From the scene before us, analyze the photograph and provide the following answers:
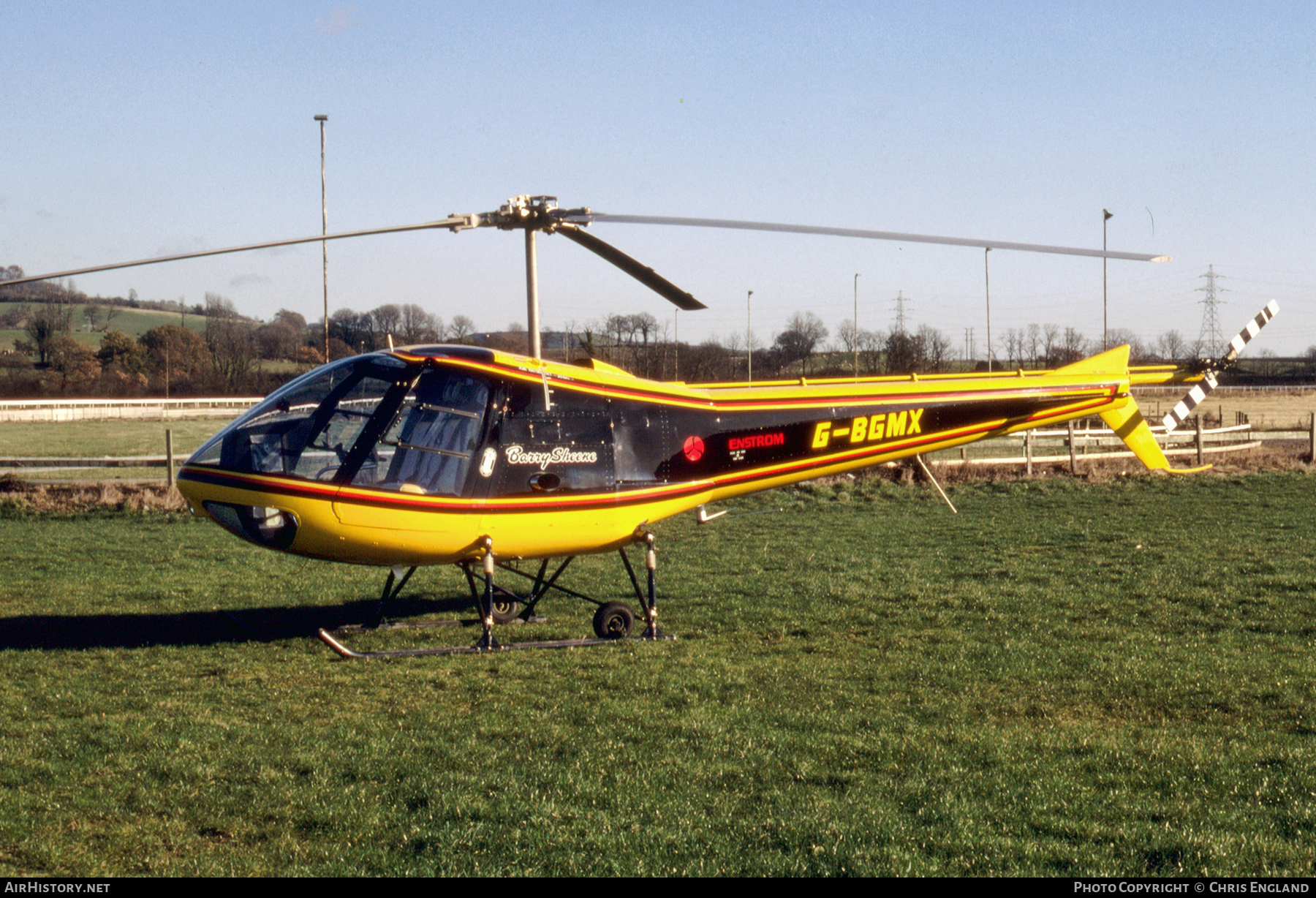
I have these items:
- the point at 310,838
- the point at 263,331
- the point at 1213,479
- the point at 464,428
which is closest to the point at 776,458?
the point at 464,428

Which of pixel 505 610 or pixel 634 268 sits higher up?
pixel 634 268

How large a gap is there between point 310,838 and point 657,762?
7.31ft

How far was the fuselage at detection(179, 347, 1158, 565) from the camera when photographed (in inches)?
376

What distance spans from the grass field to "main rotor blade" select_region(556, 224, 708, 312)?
11.4 ft

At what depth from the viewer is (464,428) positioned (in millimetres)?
10016

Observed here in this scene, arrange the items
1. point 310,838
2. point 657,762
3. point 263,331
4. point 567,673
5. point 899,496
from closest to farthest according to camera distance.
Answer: point 310,838, point 657,762, point 567,673, point 899,496, point 263,331

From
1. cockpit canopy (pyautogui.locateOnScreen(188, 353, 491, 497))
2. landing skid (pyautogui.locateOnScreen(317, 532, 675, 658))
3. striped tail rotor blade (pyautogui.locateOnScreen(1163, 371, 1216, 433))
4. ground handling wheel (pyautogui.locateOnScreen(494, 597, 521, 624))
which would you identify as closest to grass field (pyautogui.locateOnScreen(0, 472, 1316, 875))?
landing skid (pyautogui.locateOnScreen(317, 532, 675, 658))

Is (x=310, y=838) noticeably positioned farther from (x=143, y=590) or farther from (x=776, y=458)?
(x=143, y=590)

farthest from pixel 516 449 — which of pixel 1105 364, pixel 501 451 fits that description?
pixel 1105 364

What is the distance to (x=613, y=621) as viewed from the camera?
1092 cm

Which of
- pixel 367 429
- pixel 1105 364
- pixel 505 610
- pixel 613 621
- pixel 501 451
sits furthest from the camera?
pixel 1105 364

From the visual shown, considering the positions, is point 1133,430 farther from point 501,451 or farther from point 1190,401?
point 501,451

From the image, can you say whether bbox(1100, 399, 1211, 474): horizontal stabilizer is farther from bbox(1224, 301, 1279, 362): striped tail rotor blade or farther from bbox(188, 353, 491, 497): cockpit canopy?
bbox(188, 353, 491, 497): cockpit canopy

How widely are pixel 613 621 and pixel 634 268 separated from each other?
364 centimetres
